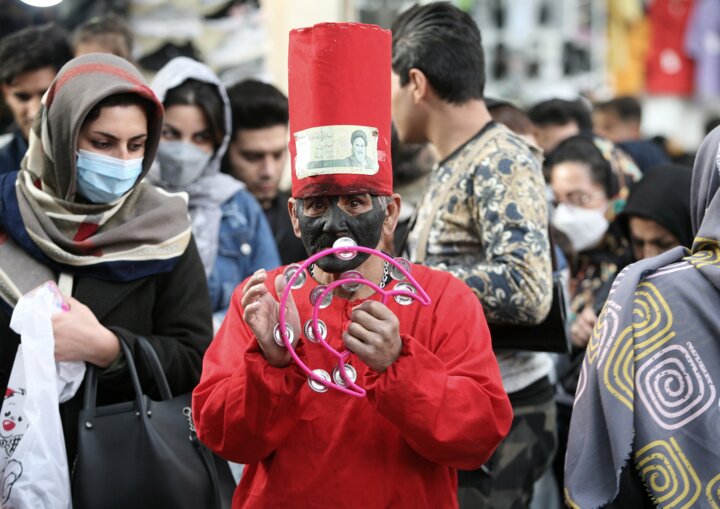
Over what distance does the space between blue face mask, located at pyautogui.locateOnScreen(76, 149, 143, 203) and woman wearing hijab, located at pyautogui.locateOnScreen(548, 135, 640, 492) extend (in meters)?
1.94

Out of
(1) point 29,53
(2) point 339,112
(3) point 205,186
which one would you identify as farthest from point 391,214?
(1) point 29,53

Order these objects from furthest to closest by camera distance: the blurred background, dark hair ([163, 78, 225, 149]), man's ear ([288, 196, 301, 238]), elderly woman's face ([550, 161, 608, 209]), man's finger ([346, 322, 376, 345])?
the blurred background → elderly woman's face ([550, 161, 608, 209]) → dark hair ([163, 78, 225, 149]) → man's ear ([288, 196, 301, 238]) → man's finger ([346, 322, 376, 345])

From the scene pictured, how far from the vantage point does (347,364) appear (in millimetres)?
2285

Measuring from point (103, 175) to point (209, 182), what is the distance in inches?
39.7

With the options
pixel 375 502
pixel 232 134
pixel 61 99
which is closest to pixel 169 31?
pixel 232 134

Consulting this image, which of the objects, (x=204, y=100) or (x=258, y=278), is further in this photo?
(x=204, y=100)

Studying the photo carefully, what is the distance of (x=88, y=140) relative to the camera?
118 inches

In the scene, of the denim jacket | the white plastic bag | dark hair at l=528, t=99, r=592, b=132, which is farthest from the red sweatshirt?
dark hair at l=528, t=99, r=592, b=132

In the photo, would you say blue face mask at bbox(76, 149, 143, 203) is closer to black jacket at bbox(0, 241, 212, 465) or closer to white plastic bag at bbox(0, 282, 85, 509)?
black jacket at bbox(0, 241, 212, 465)

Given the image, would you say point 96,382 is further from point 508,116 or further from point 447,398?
point 508,116

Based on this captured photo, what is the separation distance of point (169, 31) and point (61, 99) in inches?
123

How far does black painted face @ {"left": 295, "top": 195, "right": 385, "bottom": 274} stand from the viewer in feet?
7.46

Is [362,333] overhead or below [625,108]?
overhead

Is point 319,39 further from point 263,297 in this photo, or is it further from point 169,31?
point 169,31
